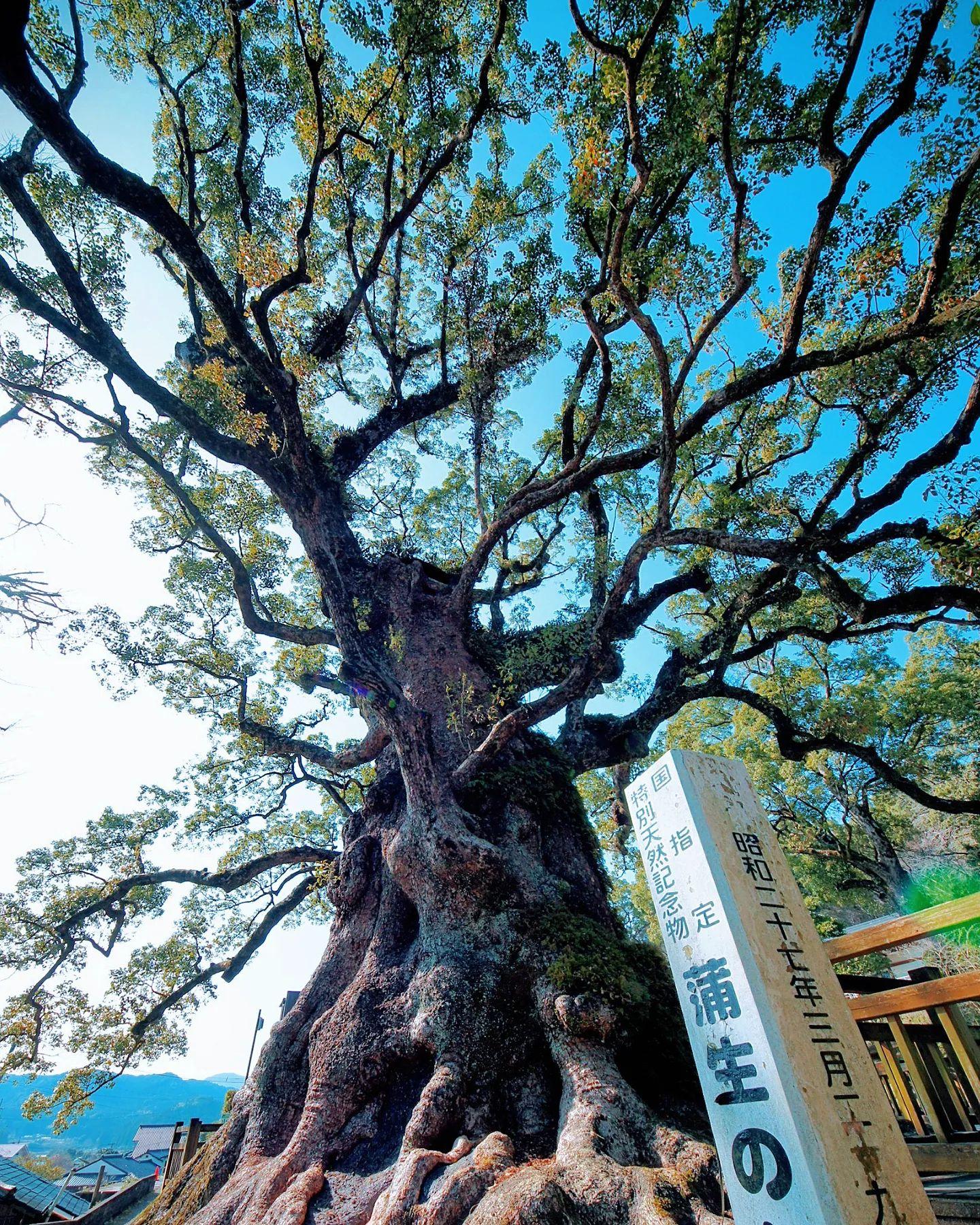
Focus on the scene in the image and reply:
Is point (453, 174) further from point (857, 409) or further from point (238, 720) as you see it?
point (238, 720)

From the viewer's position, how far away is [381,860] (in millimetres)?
6598

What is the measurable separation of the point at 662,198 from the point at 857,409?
342cm

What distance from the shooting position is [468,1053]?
4492 mm

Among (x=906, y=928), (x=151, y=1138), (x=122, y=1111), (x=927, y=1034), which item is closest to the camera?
(x=906, y=928)

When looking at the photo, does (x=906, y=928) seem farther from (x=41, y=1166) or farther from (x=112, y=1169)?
(x=41, y=1166)

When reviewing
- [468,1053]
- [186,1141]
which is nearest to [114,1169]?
[186,1141]

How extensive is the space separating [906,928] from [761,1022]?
210cm

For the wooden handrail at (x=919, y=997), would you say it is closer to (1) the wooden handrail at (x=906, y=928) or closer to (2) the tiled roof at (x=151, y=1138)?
(1) the wooden handrail at (x=906, y=928)

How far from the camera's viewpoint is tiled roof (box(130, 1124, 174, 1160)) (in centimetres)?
4200

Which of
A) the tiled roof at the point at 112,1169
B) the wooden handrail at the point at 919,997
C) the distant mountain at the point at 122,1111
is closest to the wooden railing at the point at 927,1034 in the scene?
the wooden handrail at the point at 919,997

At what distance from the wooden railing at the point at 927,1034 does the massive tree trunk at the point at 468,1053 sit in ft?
5.28

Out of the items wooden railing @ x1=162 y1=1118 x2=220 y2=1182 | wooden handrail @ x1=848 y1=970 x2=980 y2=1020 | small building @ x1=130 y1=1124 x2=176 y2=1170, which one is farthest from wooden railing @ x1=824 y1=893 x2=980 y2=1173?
small building @ x1=130 y1=1124 x2=176 y2=1170

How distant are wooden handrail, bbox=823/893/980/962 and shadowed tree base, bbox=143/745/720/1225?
146 cm

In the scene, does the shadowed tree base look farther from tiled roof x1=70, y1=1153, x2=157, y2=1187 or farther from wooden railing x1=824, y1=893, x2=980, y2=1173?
tiled roof x1=70, y1=1153, x2=157, y2=1187
